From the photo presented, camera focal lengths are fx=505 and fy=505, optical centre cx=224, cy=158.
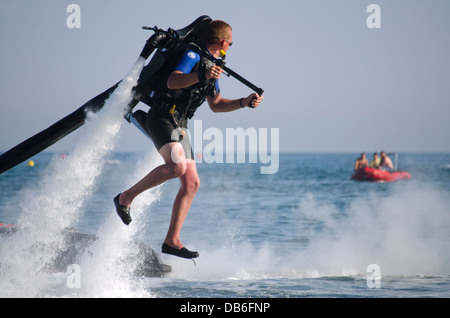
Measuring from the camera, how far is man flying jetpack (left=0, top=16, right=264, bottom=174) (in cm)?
466

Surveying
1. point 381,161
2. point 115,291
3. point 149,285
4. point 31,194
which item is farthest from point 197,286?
point 381,161

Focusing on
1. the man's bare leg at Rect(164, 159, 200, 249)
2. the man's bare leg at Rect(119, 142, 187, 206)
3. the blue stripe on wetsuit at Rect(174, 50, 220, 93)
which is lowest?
the man's bare leg at Rect(164, 159, 200, 249)

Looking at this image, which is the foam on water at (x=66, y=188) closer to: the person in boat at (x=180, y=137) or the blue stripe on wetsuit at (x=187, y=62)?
the person in boat at (x=180, y=137)

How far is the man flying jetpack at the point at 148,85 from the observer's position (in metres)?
4.66

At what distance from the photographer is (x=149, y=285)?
663 cm

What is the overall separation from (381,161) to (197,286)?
32.2 metres

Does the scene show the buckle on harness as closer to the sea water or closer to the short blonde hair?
the short blonde hair

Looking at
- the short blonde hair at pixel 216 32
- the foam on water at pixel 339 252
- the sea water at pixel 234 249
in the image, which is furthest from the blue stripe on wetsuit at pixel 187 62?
the foam on water at pixel 339 252

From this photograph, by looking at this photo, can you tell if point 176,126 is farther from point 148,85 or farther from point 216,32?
point 216,32

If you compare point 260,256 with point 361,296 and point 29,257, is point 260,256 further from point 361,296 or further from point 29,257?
point 29,257

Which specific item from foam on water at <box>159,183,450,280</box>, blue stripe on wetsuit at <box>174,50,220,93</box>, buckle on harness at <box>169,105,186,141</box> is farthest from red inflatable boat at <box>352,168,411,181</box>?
blue stripe on wetsuit at <box>174,50,220,93</box>

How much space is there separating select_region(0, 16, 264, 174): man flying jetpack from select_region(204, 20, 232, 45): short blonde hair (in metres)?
0.11

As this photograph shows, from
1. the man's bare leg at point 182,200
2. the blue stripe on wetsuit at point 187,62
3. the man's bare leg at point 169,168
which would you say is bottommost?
the man's bare leg at point 182,200

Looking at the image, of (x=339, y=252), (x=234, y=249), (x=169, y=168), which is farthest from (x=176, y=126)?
(x=339, y=252)
